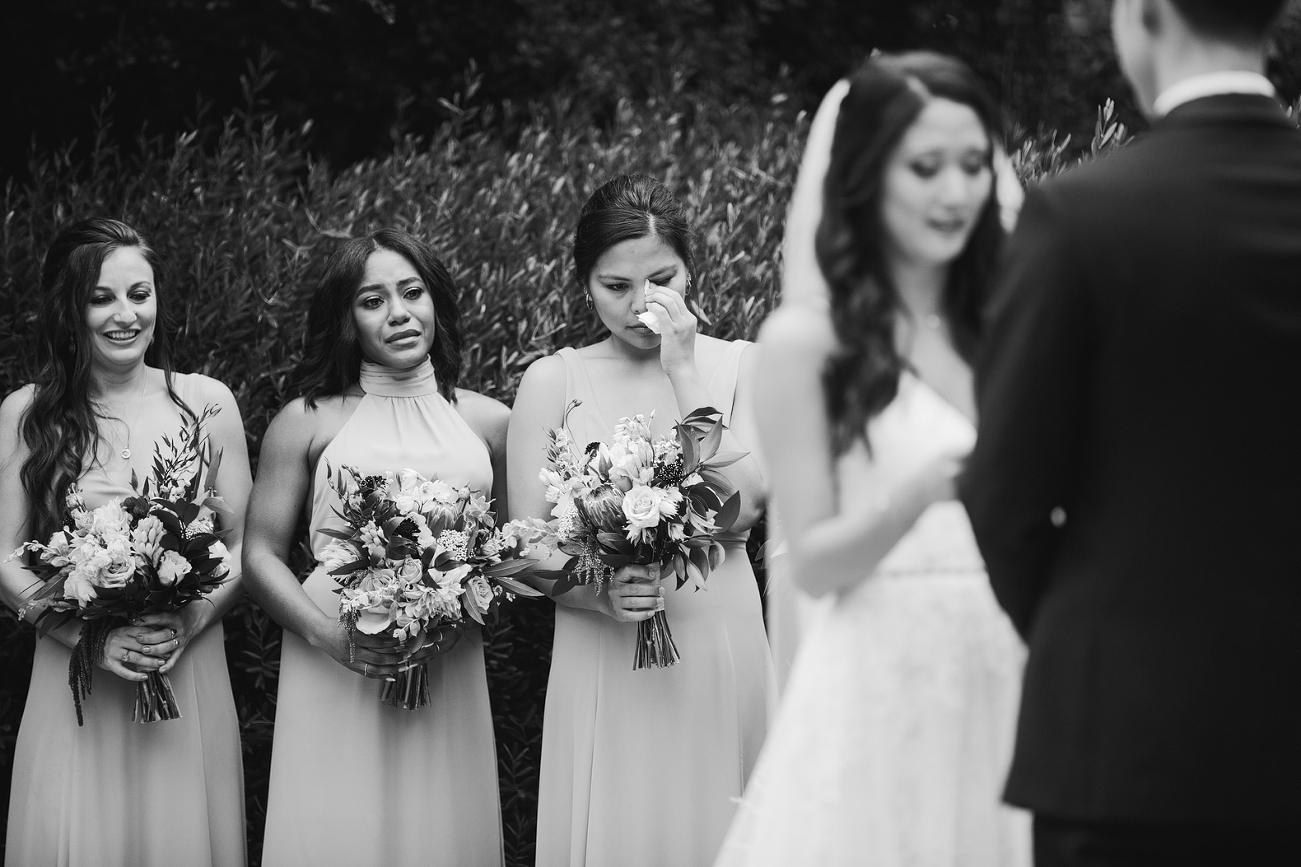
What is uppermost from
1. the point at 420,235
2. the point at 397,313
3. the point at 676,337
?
the point at 420,235

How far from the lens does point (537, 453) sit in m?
4.93

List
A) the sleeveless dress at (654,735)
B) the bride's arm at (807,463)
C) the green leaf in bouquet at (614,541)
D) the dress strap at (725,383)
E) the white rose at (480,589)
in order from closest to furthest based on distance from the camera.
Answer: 1. the bride's arm at (807,463)
2. the green leaf in bouquet at (614,541)
3. the white rose at (480,589)
4. the sleeveless dress at (654,735)
5. the dress strap at (725,383)

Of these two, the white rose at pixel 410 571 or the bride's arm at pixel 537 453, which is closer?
the white rose at pixel 410 571

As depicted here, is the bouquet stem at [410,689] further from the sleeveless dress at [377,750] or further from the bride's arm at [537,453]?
the bride's arm at [537,453]

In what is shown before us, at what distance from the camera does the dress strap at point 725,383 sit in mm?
5004

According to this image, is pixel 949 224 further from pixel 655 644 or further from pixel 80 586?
pixel 80 586

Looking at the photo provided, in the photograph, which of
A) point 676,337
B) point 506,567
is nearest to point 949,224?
point 676,337

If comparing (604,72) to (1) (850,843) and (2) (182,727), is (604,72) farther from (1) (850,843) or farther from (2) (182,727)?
(1) (850,843)

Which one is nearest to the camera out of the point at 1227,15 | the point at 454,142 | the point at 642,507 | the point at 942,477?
the point at 1227,15

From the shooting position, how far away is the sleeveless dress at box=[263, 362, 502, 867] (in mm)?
4906

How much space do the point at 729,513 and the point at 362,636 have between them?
1.31m

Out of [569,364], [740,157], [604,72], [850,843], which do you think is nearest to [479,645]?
[569,364]

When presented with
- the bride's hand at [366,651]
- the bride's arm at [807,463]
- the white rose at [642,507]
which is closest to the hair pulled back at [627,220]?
the white rose at [642,507]

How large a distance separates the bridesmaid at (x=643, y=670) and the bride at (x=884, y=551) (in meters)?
1.79
